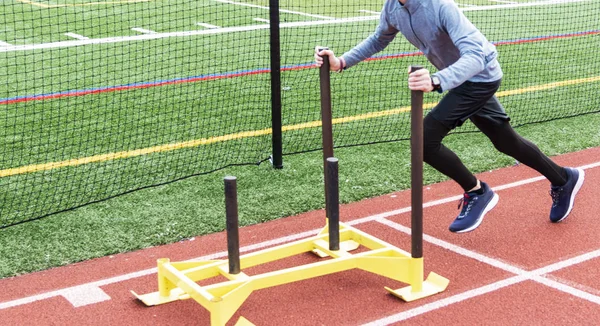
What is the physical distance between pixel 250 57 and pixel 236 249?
810cm

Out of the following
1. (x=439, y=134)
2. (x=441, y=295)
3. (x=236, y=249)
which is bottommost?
(x=441, y=295)

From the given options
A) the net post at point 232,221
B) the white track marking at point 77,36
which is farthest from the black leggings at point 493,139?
the white track marking at point 77,36

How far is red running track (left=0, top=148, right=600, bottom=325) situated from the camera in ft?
14.9

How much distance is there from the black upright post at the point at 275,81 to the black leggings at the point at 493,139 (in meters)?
2.07

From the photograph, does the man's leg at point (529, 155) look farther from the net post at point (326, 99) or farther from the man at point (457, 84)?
the net post at point (326, 99)

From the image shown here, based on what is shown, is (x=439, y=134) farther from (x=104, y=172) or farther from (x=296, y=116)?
(x=296, y=116)

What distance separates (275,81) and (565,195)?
265cm

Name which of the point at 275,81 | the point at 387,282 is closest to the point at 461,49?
the point at 387,282

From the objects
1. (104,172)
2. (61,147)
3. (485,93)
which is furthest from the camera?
(61,147)

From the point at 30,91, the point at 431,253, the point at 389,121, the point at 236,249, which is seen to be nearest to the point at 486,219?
the point at 431,253

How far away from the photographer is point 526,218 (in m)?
6.05

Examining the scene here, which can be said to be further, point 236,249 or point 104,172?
point 104,172

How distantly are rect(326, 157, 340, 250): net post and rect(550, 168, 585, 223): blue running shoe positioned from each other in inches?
73.9

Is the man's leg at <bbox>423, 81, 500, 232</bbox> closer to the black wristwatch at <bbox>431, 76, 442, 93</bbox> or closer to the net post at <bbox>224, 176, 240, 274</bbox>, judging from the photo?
the black wristwatch at <bbox>431, 76, 442, 93</bbox>
